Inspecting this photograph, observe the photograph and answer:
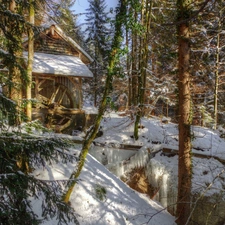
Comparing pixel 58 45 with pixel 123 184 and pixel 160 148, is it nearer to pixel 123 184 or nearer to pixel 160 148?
pixel 160 148

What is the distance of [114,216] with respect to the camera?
19.1 feet

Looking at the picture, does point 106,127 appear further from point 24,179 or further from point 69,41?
point 24,179

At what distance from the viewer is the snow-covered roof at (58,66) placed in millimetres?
10094

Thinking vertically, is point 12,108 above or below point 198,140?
above

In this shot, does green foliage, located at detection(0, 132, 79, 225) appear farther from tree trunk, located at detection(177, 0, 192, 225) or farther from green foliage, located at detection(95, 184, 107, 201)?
tree trunk, located at detection(177, 0, 192, 225)

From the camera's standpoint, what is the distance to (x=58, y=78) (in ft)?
38.8

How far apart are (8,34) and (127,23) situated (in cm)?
285

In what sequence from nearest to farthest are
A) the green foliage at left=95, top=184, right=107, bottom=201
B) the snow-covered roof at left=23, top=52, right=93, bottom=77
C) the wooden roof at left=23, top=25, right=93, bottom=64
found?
the green foliage at left=95, top=184, right=107, bottom=201 → the snow-covered roof at left=23, top=52, right=93, bottom=77 → the wooden roof at left=23, top=25, right=93, bottom=64

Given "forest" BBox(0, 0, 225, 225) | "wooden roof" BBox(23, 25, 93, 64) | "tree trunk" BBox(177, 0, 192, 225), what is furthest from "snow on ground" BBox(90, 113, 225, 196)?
"wooden roof" BBox(23, 25, 93, 64)

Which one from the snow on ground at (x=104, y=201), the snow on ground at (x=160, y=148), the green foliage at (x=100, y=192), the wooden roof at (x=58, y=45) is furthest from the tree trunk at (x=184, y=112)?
the wooden roof at (x=58, y=45)

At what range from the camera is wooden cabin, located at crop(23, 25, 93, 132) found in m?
10.6

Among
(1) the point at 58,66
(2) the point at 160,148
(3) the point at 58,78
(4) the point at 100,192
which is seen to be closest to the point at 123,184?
(4) the point at 100,192

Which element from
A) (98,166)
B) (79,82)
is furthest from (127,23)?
(79,82)

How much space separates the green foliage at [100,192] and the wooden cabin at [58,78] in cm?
523
